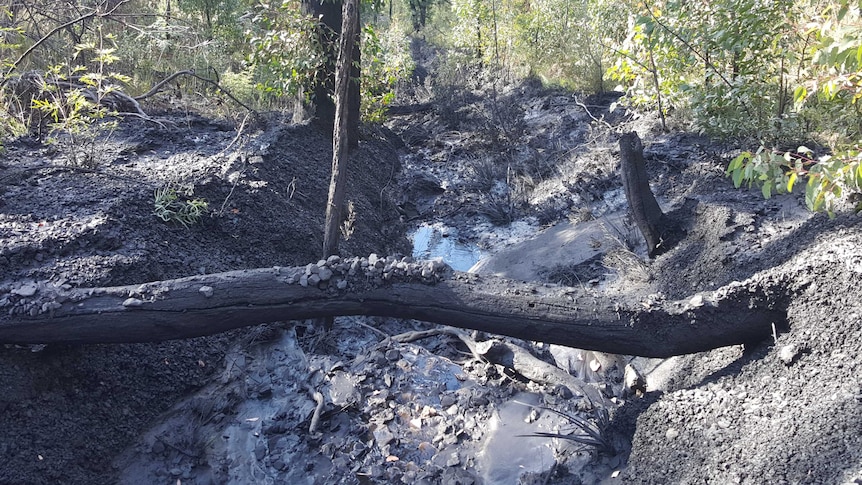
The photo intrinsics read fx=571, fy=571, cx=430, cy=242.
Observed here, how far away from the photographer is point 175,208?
14.2 ft

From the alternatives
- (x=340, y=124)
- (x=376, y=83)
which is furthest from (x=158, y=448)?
(x=376, y=83)

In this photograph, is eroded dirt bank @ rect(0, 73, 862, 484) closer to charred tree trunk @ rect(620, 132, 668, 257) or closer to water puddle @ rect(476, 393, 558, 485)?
water puddle @ rect(476, 393, 558, 485)

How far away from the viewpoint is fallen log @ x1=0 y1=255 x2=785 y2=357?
2.90m

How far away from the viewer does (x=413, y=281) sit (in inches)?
126

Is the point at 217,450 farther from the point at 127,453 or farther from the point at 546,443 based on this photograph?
the point at 546,443

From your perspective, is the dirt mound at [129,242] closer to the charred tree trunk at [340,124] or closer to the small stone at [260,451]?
the small stone at [260,451]

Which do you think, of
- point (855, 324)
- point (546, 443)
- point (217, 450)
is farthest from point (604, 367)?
point (217, 450)

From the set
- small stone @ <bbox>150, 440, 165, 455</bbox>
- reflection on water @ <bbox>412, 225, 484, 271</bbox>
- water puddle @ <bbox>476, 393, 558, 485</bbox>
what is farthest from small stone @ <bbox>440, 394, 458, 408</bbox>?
reflection on water @ <bbox>412, 225, 484, 271</bbox>

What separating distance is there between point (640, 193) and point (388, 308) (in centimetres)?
259

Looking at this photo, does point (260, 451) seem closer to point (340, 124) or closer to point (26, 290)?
point (26, 290)

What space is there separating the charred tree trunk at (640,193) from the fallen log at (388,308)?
184 cm

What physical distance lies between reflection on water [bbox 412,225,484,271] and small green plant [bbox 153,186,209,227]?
2462mm

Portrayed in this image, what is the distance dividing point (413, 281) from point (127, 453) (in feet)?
5.83

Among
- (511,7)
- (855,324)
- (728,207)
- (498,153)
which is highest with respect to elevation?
(511,7)
